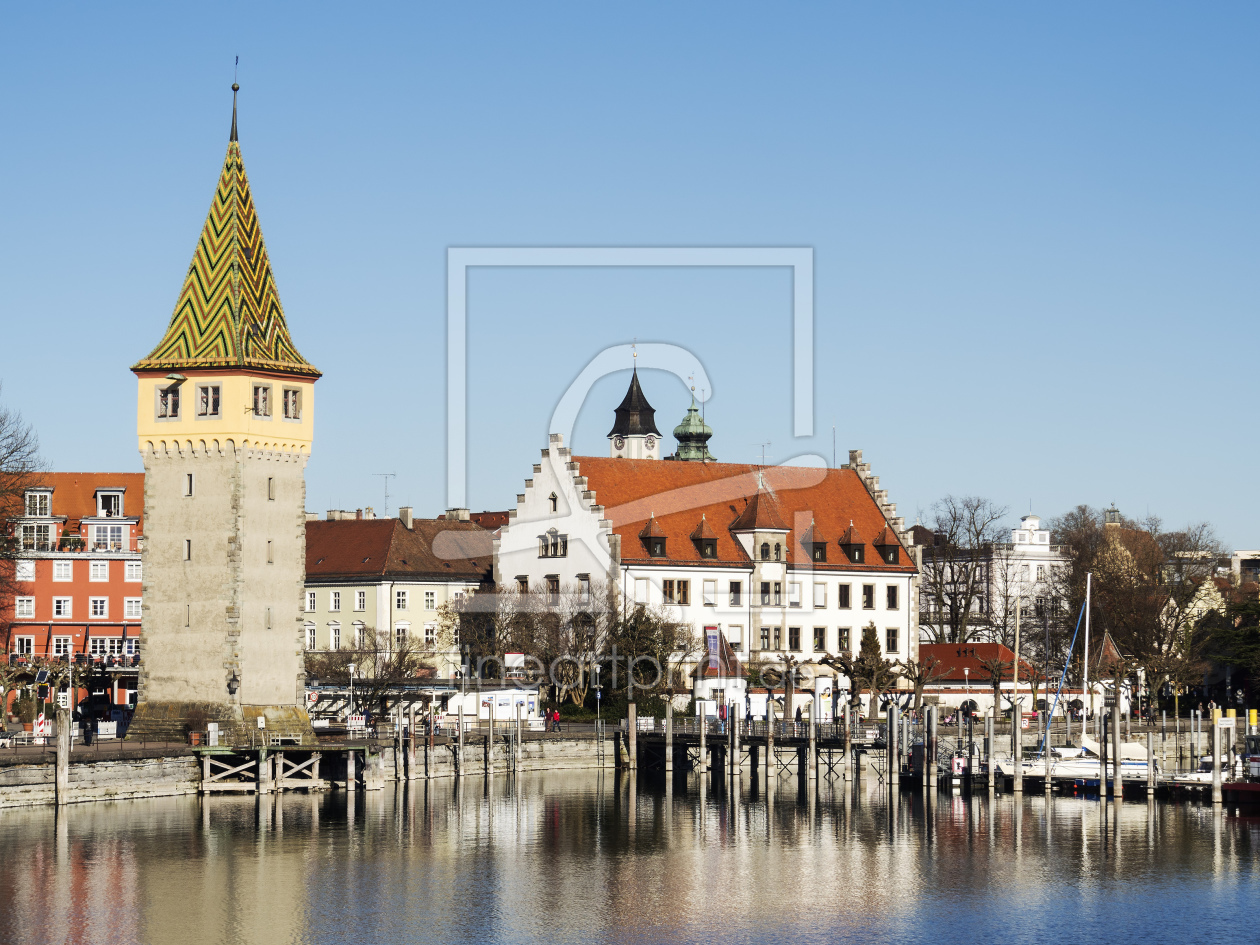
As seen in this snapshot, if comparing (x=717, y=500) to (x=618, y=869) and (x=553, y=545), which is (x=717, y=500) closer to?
(x=553, y=545)

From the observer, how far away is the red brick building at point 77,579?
9956cm

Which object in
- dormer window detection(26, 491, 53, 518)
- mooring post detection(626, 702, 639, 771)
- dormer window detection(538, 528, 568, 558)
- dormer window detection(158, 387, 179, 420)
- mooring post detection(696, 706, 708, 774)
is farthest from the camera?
dormer window detection(26, 491, 53, 518)

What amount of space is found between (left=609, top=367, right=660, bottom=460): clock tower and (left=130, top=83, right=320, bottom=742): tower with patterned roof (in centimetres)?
7193

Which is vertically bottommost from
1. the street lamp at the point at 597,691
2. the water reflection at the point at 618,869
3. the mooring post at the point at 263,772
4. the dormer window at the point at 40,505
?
the water reflection at the point at 618,869

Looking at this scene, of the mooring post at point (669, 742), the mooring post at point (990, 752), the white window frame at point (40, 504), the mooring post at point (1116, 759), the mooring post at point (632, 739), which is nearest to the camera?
the mooring post at point (1116, 759)

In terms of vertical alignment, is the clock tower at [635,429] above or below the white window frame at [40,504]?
above

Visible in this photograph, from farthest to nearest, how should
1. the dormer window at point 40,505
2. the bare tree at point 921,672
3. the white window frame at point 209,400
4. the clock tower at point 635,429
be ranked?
the clock tower at point 635,429 < the dormer window at point 40,505 < the bare tree at point 921,672 < the white window frame at point 209,400

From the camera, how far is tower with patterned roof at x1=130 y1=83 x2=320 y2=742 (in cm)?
7125

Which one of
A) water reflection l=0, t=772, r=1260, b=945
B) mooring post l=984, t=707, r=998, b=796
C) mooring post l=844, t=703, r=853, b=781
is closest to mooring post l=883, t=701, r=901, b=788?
mooring post l=844, t=703, r=853, b=781

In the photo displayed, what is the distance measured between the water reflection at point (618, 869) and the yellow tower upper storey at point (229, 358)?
43.5 ft

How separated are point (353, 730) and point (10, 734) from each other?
13.2 m

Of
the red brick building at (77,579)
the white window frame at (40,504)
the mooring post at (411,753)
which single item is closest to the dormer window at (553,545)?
the red brick building at (77,579)

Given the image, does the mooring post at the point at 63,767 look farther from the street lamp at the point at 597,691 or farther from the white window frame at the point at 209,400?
the street lamp at the point at 597,691

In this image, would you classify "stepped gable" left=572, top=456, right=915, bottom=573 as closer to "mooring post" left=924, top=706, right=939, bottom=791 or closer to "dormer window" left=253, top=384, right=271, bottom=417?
"mooring post" left=924, top=706, right=939, bottom=791
